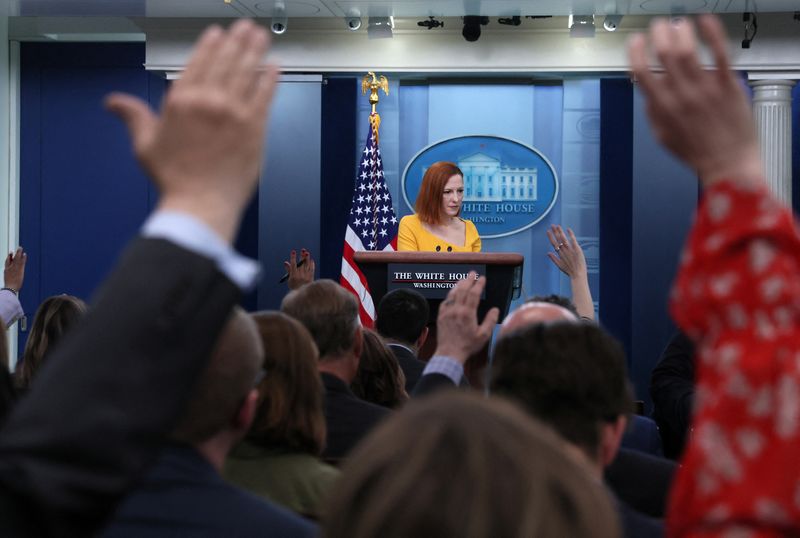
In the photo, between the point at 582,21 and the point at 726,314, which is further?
the point at 582,21

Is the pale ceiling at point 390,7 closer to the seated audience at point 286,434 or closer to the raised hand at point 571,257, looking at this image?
the raised hand at point 571,257

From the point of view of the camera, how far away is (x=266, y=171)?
8.53 m

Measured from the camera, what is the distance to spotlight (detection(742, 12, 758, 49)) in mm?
7555

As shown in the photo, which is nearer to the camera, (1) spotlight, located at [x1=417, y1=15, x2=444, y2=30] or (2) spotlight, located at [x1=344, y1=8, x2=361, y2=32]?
(2) spotlight, located at [x1=344, y1=8, x2=361, y2=32]

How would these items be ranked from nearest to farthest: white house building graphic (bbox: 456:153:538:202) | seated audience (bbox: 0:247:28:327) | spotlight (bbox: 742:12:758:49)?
1. seated audience (bbox: 0:247:28:327)
2. spotlight (bbox: 742:12:758:49)
3. white house building graphic (bbox: 456:153:538:202)

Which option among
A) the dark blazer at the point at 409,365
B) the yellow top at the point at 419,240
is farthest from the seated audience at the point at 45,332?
the yellow top at the point at 419,240

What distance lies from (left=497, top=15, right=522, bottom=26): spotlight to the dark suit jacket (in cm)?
715

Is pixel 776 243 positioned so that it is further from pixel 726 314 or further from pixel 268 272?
pixel 268 272

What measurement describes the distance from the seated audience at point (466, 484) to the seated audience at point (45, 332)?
2.55 meters

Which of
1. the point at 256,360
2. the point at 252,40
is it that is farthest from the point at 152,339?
the point at 256,360

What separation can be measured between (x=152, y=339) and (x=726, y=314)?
411 mm

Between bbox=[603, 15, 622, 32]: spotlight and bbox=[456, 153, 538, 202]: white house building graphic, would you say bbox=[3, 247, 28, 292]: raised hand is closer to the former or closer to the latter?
bbox=[456, 153, 538, 202]: white house building graphic

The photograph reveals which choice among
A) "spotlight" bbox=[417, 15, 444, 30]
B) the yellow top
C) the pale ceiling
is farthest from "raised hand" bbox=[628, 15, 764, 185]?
"spotlight" bbox=[417, 15, 444, 30]

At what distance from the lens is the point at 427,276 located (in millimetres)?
4910
